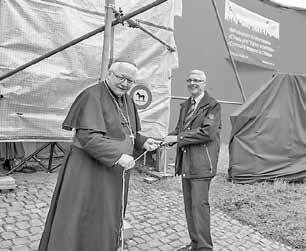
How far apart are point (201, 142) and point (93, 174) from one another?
3.77 feet

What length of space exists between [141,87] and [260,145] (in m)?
2.42

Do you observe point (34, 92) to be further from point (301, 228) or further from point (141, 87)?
point (301, 228)

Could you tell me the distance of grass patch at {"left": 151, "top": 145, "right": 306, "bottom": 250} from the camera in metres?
3.97

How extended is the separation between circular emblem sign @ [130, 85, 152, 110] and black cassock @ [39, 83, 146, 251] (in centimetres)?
325

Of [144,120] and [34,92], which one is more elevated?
[34,92]

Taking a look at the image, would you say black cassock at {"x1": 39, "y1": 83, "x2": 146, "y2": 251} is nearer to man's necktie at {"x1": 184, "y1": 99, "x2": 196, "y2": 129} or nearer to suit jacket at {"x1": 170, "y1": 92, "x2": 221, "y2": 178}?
suit jacket at {"x1": 170, "y1": 92, "x2": 221, "y2": 178}

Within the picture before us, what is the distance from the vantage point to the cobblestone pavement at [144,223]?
11.3 feet

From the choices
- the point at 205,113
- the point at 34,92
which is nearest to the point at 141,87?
the point at 34,92

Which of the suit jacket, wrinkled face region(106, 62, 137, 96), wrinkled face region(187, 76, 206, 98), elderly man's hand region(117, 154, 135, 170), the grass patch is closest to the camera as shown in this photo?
elderly man's hand region(117, 154, 135, 170)

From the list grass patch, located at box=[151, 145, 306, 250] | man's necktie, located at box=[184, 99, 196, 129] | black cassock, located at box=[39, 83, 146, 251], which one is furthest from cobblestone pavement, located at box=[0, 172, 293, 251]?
man's necktie, located at box=[184, 99, 196, 129]

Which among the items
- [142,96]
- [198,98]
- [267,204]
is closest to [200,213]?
[198,98]

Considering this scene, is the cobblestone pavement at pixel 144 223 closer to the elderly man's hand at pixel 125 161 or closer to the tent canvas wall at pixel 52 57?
the tent canvas wall at pixel 52 57

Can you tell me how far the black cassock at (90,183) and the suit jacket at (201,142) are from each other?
827mm

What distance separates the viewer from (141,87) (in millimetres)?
5801
